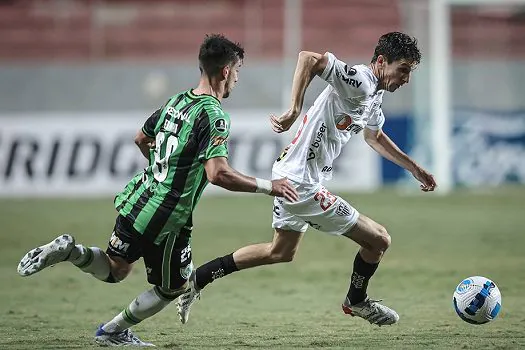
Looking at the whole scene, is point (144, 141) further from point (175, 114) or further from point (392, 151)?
point (392, 151)

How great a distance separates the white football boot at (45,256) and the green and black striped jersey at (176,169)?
450mm

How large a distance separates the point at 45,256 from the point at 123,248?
0.56 m

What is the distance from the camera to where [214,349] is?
6.52 meters

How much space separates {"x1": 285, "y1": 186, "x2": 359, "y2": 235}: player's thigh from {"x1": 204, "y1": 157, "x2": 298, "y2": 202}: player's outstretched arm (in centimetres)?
116

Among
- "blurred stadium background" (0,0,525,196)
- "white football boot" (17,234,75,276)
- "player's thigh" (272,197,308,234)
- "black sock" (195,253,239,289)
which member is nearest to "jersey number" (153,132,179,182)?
"white football boot" (17,234,75,276)

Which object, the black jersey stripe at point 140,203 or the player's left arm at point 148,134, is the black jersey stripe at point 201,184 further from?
the player's left arm at point 148,134

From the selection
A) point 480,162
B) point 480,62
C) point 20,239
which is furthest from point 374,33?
point 20,239

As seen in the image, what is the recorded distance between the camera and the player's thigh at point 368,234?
289 inches

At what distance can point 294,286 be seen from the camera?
398 inches

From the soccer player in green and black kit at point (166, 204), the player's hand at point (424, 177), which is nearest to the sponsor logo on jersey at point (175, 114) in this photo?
the soccer player in green and black kit at point (166, 204)

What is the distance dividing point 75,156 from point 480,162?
28.7ft

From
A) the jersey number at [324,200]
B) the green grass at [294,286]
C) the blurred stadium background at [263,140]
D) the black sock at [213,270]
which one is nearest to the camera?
the green grass at [294,286]

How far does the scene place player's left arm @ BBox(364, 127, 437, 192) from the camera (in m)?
7.89

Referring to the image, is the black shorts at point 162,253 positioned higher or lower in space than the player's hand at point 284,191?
lower
